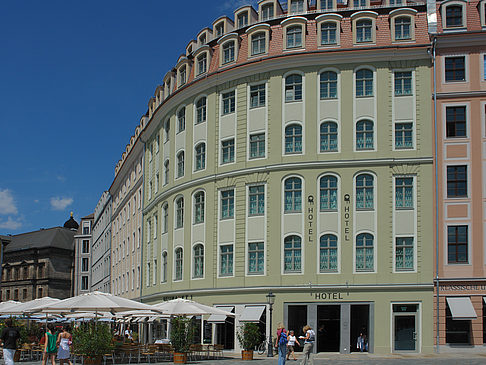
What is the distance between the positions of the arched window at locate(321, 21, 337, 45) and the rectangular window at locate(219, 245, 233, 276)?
1392cm

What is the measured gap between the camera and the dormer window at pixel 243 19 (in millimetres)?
49719

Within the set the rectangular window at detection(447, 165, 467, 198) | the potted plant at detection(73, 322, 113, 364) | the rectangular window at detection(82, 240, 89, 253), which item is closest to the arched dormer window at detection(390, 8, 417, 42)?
the rectangular window at detection(447, 165, 467, 198)

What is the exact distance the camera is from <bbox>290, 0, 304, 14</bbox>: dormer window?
158 feet

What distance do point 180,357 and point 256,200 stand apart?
14.1 metres

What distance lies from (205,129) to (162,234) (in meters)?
9.61

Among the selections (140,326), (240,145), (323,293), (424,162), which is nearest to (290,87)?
(240,145)

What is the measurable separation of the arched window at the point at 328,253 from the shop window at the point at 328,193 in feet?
5.60

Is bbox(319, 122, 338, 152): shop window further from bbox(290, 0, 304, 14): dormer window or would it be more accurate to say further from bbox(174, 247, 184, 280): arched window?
bbox(174, 247, 184, 280): arched window

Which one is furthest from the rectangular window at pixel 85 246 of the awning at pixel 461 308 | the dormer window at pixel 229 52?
the awning at pixel 461 308

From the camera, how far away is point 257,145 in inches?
1811

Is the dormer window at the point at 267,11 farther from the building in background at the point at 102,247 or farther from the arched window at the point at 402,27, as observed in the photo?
the building in background at the point at 102,247

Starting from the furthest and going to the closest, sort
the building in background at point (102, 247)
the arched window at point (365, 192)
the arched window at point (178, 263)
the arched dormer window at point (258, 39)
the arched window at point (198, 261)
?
the building in background at point (102, 247) → the arched window at point (178, 263) → the arched window at point (198, 261) → the arched dormer window at point (258, 39) → the arched window at point (365, 192)

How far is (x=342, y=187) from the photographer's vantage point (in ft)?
142

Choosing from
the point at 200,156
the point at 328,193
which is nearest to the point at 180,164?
the point at 200,156
